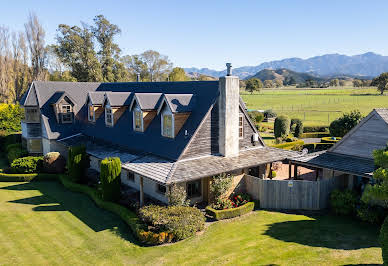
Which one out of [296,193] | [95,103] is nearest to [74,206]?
[95,103]

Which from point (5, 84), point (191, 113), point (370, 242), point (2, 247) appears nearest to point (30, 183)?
→ point (2, 247)

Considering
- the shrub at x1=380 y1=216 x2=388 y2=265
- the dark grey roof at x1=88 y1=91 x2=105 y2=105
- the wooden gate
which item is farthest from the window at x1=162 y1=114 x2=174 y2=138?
the shrub at x1=380 y1=216 x2=388 y2=265

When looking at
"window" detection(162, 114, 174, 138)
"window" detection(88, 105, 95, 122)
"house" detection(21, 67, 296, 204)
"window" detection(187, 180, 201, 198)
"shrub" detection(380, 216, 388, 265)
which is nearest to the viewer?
"shrub" detection(380, 216, 388, 265)

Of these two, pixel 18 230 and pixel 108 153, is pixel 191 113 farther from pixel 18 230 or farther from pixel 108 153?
pixel 18 230

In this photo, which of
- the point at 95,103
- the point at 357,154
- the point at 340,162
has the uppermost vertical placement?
the point at 95,103

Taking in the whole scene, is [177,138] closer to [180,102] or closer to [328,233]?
[180,102]

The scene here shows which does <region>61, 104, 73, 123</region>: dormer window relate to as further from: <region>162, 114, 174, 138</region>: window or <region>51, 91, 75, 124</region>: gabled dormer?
<region>162, 114, 174, 138</region>: window
